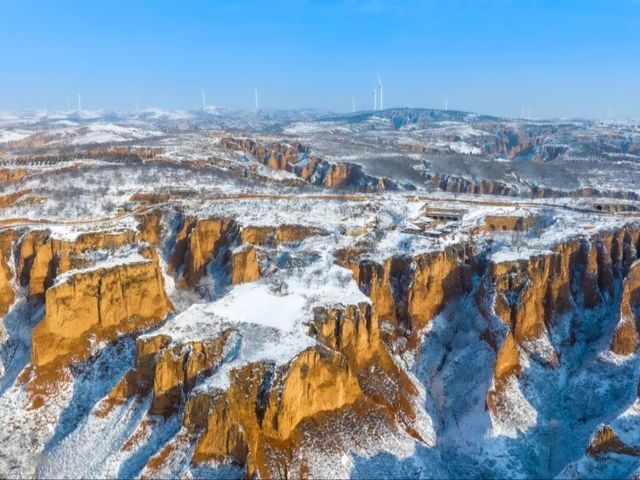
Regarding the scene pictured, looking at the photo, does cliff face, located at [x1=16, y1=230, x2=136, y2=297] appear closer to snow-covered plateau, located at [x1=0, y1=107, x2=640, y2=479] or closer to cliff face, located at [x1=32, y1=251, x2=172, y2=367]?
snow-covered plateau, located at [x1=0, y1=107, x2=640, y2=479]

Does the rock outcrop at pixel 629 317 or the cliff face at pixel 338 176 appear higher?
the cliff face at pixel 338 176

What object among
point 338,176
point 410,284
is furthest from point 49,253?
point 338,176

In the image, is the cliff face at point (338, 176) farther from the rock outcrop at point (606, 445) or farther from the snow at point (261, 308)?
the rock outcrop at point (606, 445)

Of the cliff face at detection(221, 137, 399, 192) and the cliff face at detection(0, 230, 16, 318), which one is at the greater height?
the cliff face at detection(221, 137, 399, 192)

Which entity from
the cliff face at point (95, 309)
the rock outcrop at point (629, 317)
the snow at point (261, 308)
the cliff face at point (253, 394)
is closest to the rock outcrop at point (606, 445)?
the cliff face at point (253, 394)

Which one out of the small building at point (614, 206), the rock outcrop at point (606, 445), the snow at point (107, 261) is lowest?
the rock outcrop at point (606, 445)

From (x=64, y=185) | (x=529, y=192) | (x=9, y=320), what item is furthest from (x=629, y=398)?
(x=64, y=185)

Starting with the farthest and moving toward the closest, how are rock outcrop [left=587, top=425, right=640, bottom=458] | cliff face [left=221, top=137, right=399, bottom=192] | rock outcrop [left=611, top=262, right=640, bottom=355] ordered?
1. cliff face [left=221, top=137, right=399, bottom=192]
2. rock outcrop [left=611, top=262, right=640, bottom=355]
3. rock outcrop [left=587, top=425, right=640, bottom=458]

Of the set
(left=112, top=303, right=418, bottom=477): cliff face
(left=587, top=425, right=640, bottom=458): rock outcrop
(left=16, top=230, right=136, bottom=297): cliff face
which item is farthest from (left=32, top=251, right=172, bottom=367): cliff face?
(left=587, top=425, right=640, bottom=458): rock outcrop

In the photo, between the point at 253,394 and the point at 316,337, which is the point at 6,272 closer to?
the point at 316,337
